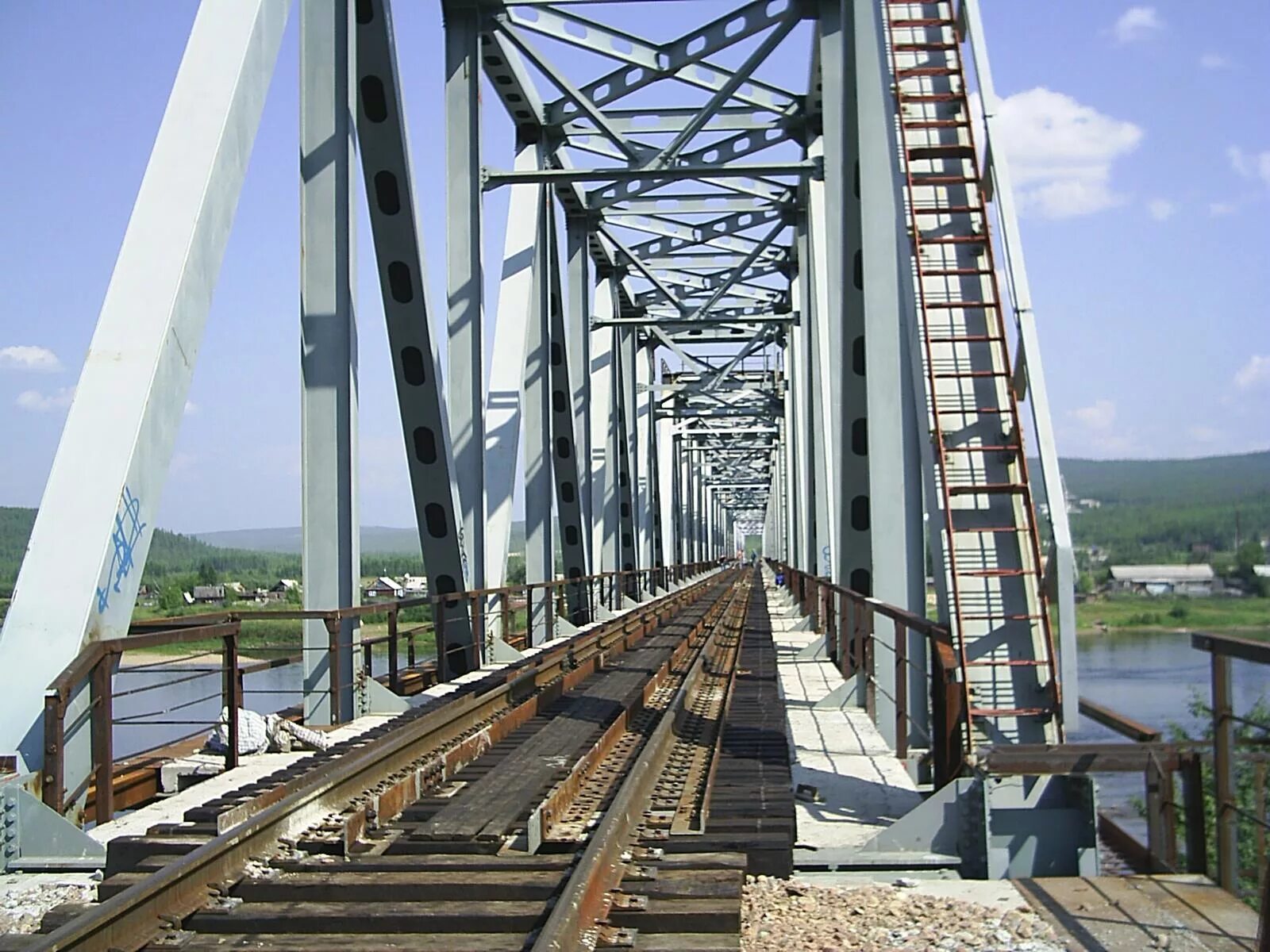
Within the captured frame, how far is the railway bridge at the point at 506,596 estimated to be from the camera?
4938mm

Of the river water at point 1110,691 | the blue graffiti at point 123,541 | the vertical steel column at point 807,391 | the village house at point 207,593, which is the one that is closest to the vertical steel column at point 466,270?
the river water at point 1110,691

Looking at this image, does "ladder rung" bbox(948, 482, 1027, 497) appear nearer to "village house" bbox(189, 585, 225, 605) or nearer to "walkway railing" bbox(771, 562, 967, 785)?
"walkway railing" bbox(771, 562, 967, 785)

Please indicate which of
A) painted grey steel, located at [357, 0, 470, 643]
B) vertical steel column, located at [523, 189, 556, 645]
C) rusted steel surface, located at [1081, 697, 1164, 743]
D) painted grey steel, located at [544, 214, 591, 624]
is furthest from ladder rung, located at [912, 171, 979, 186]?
painted grey steel, located at [544, 214, 591, 624]

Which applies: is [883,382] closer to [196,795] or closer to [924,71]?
[924,71]

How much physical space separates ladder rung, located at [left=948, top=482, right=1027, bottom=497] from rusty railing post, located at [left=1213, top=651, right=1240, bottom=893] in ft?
5.99

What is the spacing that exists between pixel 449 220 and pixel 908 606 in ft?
32.6

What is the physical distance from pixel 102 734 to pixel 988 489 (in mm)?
4276

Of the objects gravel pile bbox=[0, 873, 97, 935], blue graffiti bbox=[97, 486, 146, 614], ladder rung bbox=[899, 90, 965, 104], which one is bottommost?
gravel pile bbox=[0, 873, 97, 935]

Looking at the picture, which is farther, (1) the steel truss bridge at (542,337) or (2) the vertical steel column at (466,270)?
(2) the vertical steel column at (466,270)

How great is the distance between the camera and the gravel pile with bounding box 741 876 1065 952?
4.11m

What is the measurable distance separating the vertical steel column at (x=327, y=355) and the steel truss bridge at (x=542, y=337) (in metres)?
0.02

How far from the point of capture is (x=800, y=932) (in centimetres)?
427

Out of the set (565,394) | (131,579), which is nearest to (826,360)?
(565,394)

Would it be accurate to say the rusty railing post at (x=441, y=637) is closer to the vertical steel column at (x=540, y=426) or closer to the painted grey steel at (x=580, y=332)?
the vertical steel column at (x=540, y=426)
